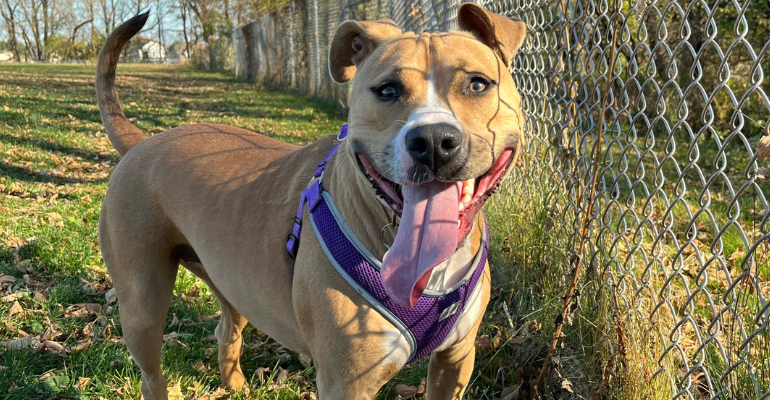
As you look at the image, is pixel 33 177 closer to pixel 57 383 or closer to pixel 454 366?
pixel 57 383

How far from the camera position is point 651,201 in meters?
3.26

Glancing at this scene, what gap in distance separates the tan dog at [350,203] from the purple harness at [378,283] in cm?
4

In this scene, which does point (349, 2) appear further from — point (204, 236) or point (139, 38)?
point (139, 38)

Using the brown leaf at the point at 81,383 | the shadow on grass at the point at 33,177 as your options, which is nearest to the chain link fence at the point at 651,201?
the brown leaf at the point at 81,383

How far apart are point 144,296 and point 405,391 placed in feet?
4.61

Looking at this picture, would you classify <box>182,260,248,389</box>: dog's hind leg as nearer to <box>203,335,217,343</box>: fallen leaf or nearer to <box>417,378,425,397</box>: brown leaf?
<box>203,335,217,343</box>: fallen leaf

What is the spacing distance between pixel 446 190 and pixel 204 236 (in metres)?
1.29

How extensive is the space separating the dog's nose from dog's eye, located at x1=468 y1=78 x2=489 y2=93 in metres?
0.34

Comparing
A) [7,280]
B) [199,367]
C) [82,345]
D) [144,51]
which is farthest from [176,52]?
[199,367]

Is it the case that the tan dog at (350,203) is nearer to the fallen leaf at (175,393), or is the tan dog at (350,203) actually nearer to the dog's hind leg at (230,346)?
the dog's hind leg at (230,346)

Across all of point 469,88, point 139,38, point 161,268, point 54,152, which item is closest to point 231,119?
point 54,152

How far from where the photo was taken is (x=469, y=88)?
7.31 ft

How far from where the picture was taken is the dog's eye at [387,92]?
2216mm

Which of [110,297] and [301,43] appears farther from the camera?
[301,43]
